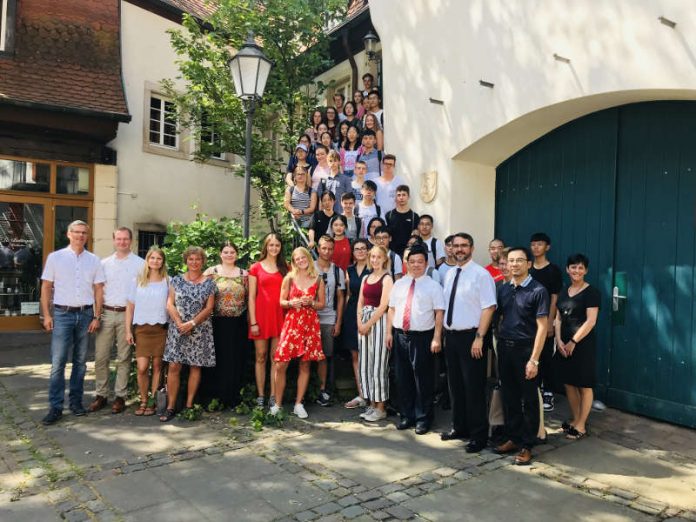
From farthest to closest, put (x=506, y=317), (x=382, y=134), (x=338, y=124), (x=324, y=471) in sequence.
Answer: (x=338, y=124) → (x=382, y=134) → (x=506, y=317) → (x=324, y=471)

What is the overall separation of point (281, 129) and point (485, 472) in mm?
8099

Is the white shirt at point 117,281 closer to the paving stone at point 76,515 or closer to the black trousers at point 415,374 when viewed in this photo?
the paving stone at point 76,515

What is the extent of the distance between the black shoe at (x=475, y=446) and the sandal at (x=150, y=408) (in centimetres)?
319

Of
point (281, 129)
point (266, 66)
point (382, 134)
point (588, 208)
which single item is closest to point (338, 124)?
point (382, 134)

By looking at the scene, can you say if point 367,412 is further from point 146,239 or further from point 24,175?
point 146,239

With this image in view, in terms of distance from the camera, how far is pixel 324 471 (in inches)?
170

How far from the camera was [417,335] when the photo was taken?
5309 millimetres

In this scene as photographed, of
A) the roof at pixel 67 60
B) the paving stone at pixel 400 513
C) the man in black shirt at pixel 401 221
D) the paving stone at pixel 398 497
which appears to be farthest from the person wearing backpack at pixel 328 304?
the roof at pixel 67 60

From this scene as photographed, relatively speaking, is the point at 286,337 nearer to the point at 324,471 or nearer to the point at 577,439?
the point at 324,471

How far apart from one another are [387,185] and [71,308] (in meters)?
4.22

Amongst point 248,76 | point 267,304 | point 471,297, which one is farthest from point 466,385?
point 248,76

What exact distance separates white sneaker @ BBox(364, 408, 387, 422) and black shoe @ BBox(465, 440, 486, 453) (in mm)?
1121

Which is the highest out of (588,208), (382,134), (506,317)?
(382,134)

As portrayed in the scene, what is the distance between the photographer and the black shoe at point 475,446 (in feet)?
15.6
